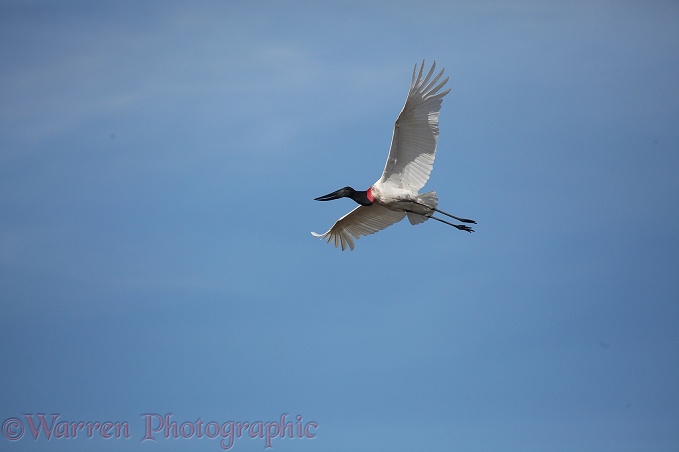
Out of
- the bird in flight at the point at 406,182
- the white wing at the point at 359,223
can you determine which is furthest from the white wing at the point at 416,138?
the white wing at the point at 359,223

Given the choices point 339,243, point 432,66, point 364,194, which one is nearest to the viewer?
point 432,66

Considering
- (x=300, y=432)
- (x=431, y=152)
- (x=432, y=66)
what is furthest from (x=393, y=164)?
(x=300, y=432)

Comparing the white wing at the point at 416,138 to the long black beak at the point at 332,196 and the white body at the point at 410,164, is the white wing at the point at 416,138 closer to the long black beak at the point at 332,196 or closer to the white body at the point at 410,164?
the white body at the point at 410,164

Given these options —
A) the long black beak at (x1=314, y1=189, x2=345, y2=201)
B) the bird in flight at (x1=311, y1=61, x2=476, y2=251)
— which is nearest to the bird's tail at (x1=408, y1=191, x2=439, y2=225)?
the bird in flight at (x1=311, y1=61, x2=476, y2=251)

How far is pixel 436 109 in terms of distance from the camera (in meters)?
25.0

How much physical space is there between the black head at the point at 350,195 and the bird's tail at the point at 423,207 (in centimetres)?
112

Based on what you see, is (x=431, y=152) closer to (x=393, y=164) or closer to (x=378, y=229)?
(x=393, y=164)

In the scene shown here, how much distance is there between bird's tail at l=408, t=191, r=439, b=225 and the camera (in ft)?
85.3

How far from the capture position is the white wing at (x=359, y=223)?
91.6 feet

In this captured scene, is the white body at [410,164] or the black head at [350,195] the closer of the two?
the white body at [410,164]

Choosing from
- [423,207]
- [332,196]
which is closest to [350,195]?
[332,196]

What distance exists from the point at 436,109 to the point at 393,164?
1.73 m

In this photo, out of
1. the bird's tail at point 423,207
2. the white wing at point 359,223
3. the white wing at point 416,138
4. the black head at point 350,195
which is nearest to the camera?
the white wing at point 416,138

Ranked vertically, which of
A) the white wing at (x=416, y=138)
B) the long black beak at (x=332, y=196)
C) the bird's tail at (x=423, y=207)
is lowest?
the bird's tail at (x=423, y=207)
